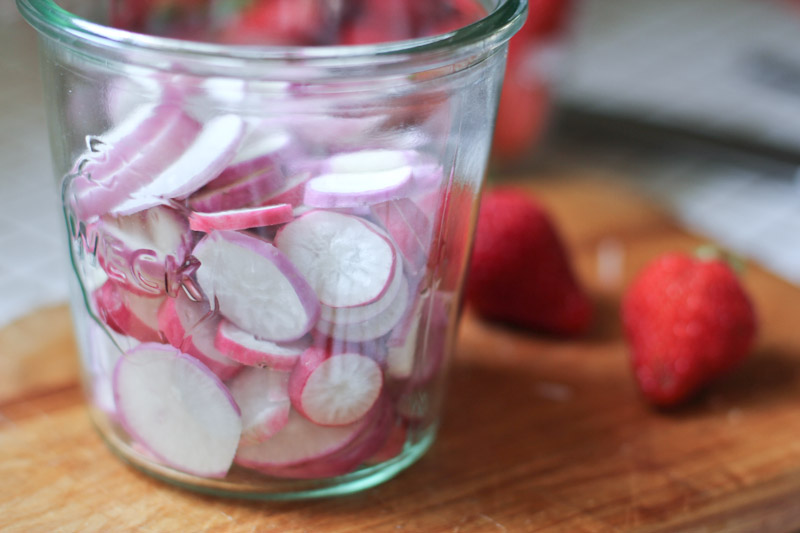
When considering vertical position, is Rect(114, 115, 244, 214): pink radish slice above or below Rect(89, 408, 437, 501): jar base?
above

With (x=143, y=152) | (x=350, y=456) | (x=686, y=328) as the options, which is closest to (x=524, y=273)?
(x=686, y=328)

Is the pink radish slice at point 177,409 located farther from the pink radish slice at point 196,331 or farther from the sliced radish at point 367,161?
the sliced radish at point 367,161

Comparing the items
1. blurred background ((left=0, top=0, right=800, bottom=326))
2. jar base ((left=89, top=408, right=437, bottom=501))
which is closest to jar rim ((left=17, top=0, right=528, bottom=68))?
jar base ((left=89, top=408, right=437, bottom=501))

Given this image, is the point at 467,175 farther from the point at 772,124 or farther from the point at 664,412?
the point at 772,124

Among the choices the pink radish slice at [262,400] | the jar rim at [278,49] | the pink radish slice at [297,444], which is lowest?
the pink radish slice at [297,444]

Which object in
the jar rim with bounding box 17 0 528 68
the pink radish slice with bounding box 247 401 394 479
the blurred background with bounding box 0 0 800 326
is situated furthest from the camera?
the blurred background with bounding box 0 0 800 326

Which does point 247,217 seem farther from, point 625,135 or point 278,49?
point 625,135

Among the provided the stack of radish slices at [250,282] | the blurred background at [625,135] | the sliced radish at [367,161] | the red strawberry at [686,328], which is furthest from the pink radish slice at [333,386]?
the blurred background at [625,135]

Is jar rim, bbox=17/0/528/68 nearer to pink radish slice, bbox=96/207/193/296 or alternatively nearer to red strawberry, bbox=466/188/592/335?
pink radish slice, bbox=96/207/193/296
